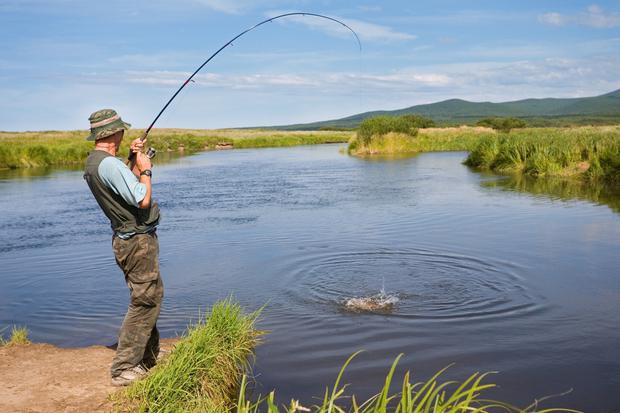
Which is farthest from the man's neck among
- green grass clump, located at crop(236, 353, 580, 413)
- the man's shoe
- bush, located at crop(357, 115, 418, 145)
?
bush, located at crop(357, 115, 418, 145)

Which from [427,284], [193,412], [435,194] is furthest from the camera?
[435,194]

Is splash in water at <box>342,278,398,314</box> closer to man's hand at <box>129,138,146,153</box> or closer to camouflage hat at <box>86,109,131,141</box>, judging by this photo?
man's hand at <box>129,138,146,153</box>

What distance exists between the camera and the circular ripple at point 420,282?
6.79m

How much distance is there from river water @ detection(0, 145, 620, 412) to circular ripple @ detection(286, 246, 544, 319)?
1.2 inches

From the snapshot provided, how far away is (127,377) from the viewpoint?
14.0ft

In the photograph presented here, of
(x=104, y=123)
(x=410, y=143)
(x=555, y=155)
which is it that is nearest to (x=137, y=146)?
(x=104, y=123)

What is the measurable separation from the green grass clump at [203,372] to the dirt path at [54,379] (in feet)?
0.98

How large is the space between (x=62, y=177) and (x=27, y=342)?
69.7 ft

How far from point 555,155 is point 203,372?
1873 cm

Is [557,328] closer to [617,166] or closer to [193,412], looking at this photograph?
[193,412]

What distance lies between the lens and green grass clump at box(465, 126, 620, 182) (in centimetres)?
1822

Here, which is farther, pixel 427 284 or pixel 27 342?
pixel 427 284

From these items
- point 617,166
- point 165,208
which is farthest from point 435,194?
point 165,208

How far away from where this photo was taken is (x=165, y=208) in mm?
15523
